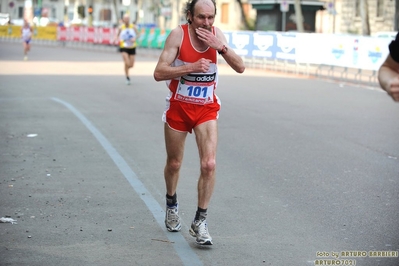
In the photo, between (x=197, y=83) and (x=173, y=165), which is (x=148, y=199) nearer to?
(x=173, y=165)

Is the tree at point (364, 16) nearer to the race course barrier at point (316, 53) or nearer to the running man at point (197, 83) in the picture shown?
the race course barrier at point (316, 53)

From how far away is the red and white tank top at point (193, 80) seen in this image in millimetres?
6336

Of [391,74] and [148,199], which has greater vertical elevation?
[391,74]

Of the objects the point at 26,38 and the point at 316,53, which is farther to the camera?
the point at 26,38

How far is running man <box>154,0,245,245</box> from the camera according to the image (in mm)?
6215

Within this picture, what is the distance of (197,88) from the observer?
644 centimetres

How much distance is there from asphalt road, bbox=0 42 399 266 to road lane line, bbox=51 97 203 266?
0.02 metres

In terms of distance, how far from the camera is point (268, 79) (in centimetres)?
2659

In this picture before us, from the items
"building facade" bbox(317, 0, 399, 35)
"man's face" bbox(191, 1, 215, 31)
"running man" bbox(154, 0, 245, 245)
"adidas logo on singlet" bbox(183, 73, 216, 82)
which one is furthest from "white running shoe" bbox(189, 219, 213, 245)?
"building facade" bbox(317, 0, 399, 35)

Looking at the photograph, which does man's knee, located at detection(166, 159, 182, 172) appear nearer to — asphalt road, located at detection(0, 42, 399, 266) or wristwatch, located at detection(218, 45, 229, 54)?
asphalt road, located at detection(0, 42, 399, 266)

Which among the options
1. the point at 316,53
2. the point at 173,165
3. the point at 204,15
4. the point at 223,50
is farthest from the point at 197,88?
the point at 316,53

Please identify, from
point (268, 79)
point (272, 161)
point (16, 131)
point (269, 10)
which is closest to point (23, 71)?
Answer: point (268, 79)

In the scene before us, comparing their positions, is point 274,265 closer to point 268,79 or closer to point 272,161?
point 272,161

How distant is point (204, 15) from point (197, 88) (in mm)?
571
